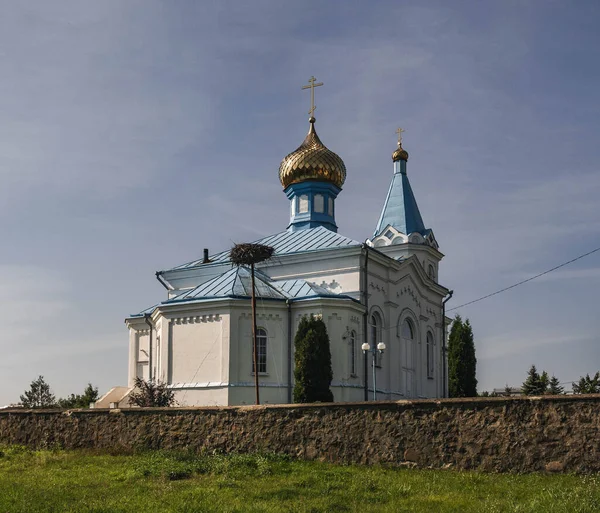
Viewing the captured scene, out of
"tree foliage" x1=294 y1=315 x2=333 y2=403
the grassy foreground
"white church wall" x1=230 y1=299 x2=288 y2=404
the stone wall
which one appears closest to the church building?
"white church wall" x1=230 y1=299 x2=288 y2=404

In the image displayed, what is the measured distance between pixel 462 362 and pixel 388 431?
18.1 m

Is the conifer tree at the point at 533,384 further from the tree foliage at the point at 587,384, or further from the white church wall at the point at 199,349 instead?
the white church wall at the point at 199,349

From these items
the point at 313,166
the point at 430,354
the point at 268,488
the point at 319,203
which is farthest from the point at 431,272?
the point at 268,488

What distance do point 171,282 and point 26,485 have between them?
59.8 ft

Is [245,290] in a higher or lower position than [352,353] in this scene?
higher

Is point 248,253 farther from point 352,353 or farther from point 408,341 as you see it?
point 408,341

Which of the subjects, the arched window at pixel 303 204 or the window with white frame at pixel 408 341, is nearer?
the window with white frame at pixel 408 341

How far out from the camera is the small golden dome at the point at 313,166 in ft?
103

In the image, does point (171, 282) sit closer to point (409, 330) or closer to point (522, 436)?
point (409, 330)

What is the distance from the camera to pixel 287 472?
38.8ft

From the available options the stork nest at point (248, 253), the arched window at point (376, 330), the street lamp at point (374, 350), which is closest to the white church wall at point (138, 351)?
the stork nest at point (248, 253)

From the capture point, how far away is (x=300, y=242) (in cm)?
2834

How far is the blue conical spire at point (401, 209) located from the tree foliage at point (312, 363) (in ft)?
31.7

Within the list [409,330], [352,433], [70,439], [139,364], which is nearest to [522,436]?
[352,433]
